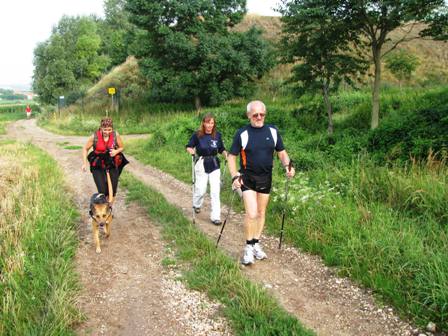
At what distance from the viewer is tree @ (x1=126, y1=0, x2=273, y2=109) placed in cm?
2286

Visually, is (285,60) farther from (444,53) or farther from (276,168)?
(444,53)

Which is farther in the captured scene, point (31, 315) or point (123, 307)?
point (123, 307)

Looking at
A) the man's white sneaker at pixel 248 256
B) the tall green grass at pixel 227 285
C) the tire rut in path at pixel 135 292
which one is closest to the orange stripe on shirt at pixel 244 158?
the man's white sneaker at pixel 248 256

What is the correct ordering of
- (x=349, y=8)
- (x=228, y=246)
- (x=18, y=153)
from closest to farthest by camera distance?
(x=228, y=246) < (x=349, y=8) < (x=18, y=153)

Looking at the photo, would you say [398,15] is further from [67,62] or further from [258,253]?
[67,62]

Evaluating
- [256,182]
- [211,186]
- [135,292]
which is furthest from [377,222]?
[135,292]

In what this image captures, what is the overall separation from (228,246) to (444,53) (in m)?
34.2

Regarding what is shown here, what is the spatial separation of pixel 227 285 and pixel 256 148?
1893mm

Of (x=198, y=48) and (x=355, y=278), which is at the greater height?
(x=198, y=48)

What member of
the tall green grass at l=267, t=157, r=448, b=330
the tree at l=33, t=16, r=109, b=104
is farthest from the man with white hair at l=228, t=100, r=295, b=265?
the tree at l=33, t=16, r=109, b=104

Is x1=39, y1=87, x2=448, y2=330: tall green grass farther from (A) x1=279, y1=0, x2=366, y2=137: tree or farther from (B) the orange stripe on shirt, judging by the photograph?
(A) x1=279, y1=0, x2=366, y2=137: tree

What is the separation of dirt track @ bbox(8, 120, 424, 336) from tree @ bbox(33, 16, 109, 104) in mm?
48484

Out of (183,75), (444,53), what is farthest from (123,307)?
(444,53)

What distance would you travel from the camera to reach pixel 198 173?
7.42 metres
